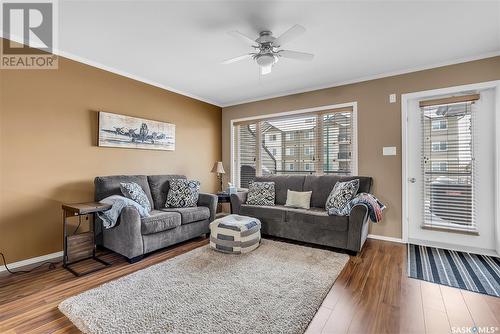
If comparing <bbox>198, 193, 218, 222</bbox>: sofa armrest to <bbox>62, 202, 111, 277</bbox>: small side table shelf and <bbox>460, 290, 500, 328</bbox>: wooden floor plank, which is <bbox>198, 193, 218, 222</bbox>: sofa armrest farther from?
<bbox>460, 290, 500, 328</bbox>: wooden floor plank

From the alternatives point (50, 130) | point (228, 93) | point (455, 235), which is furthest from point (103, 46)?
point (455, 235)

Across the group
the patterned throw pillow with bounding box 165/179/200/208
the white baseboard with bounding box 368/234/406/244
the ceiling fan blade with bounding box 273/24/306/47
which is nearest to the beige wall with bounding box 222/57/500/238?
the white baseboard with bounding box 368/234/406/244

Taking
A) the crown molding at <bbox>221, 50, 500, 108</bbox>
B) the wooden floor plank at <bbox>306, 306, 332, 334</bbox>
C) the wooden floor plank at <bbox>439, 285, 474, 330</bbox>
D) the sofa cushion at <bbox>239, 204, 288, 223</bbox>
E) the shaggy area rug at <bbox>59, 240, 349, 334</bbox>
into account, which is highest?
the crown molding at <bbox>221, 50, 500, 108</bbox>

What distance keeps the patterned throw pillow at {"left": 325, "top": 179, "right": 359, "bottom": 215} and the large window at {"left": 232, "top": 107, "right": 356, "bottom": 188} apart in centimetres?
66

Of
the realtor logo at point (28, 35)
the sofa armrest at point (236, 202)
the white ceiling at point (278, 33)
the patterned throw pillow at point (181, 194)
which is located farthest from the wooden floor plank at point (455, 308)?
the realtor logo at point (28, 35)

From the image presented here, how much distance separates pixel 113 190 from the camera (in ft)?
10.4

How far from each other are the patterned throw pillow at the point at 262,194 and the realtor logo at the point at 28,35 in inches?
125

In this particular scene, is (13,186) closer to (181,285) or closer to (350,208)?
(181,285)

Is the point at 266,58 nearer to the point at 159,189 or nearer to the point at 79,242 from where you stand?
the point at 159,189

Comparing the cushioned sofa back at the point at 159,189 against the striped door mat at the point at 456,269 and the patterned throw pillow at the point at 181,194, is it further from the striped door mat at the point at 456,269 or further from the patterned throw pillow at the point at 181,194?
the striped door mat at the point at 456,269

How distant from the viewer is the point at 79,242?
276cm

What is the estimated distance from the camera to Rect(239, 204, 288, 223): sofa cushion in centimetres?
353

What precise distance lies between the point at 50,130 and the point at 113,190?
100cm

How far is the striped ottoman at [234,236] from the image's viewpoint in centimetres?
295
